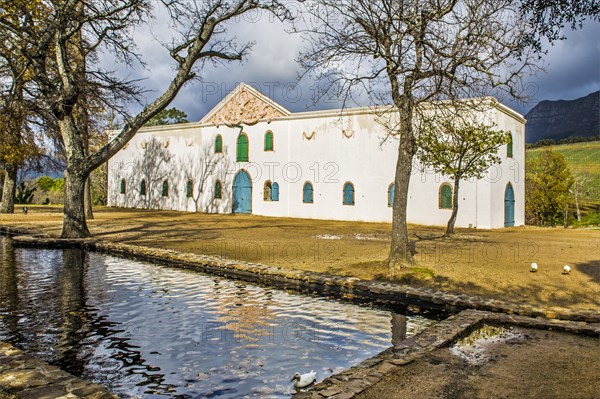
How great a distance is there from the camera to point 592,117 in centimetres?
11419

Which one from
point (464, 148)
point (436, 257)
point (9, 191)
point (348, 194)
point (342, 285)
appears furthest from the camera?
point (9, 191)

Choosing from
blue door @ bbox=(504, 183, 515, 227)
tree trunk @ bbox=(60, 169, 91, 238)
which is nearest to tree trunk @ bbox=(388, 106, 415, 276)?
tree trunk @ bbox=(60, 169, 91, 238)

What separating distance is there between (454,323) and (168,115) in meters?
51.3

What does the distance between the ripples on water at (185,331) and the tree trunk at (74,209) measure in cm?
595

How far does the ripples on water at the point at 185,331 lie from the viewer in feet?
15.8

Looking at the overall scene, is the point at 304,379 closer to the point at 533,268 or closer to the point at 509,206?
the point at 533,268

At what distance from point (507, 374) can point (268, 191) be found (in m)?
25.7

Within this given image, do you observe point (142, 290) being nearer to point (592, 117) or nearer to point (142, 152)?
point (142, 152)

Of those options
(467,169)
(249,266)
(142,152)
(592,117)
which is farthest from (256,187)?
(592,117)

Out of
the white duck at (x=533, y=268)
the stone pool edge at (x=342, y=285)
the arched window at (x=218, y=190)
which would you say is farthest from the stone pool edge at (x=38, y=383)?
the arched window at (x=218, y=190)

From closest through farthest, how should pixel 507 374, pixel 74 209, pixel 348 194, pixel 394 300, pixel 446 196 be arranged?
pixel 507 374 → pixel 394 300 → pixel 74 209 → pixel 446 196 → pixel 348 194

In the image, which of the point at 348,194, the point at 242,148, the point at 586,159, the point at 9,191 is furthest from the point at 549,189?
the point at 9,191

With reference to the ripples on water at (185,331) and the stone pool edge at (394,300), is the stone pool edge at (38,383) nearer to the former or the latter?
the ripples on water at (185,331)

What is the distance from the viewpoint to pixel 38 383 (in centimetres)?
409
